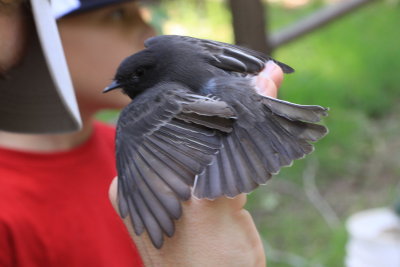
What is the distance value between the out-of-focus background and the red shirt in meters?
1.00

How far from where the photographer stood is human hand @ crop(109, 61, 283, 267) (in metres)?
1.31

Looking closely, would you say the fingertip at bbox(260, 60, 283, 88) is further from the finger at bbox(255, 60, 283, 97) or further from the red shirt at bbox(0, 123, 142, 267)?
the red shirt at bbox(0, 123, 142, 267)

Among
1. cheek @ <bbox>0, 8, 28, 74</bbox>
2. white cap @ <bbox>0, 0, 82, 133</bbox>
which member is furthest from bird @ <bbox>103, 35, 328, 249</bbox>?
cheek @ <bbox>0, 8, 28, 74</bbox>

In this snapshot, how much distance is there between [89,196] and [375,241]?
169 centimetres

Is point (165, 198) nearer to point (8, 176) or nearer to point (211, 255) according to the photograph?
point (211, 255)

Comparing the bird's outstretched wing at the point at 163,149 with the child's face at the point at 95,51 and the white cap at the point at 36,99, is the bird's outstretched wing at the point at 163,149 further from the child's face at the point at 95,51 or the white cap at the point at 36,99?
the child's face at the point at 95,51

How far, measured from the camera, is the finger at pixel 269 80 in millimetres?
1570

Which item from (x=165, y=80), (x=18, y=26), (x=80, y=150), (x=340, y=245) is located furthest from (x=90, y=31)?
(x=340, y=245)

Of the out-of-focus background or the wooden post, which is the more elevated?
the wooden post

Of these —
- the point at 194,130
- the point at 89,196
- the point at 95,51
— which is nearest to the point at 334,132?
the point at 95,51

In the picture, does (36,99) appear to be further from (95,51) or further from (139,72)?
(95,51)

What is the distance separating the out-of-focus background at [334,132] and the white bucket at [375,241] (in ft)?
0.94

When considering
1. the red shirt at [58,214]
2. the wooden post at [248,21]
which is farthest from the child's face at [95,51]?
the wooden post at [248,21]

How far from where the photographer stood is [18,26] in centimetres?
146
